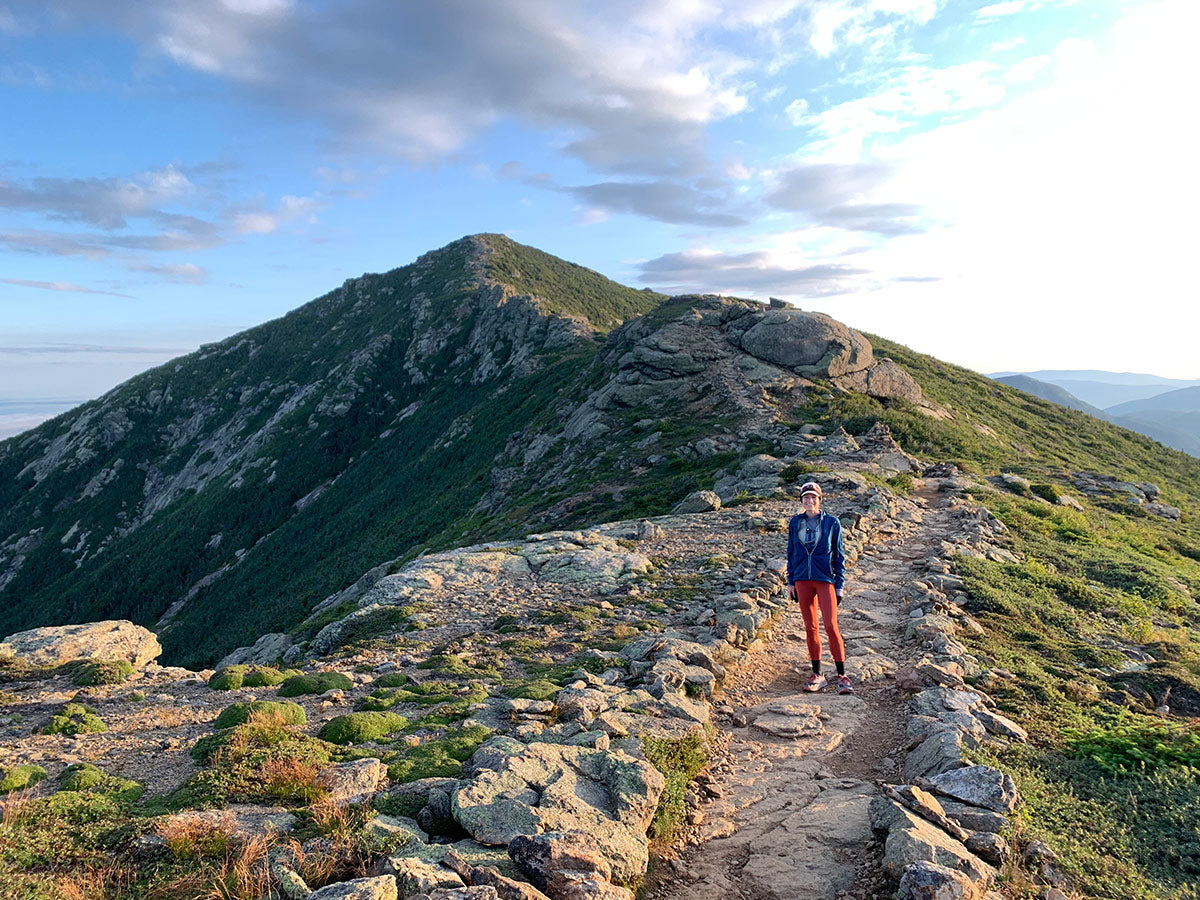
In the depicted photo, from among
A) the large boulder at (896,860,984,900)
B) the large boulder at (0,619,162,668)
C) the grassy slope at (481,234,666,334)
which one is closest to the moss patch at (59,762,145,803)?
the large boulder at (0,619,162,668)

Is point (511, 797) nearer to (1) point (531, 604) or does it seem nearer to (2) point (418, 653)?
(2) point (418, 653)

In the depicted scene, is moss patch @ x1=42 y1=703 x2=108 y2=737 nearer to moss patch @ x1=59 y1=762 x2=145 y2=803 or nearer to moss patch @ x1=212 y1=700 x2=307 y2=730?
moss patch @ x1=212 y1=700 x2=307 y2=730

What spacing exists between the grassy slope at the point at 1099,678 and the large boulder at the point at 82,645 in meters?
18.7

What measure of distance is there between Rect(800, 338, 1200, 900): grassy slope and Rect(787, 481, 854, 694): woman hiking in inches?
112

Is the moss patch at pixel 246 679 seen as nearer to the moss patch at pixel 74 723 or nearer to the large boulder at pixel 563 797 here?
the moss patch at pixel 74 723

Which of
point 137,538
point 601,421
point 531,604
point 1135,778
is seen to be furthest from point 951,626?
point 137,538

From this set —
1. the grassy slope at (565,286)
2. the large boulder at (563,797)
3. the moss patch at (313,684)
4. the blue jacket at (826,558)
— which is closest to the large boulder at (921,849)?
the large boulder at (563,797)

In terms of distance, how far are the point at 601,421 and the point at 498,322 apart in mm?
59127

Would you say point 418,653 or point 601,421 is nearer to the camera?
point 418,653

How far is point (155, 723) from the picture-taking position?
10625 millimetres

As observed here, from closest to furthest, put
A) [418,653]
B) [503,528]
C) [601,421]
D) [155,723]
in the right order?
[155,723], [418,653], [503,528], [601,421]

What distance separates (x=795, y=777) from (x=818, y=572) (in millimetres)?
4242

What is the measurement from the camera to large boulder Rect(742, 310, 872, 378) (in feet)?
155

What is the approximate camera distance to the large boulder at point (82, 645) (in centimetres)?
1440
